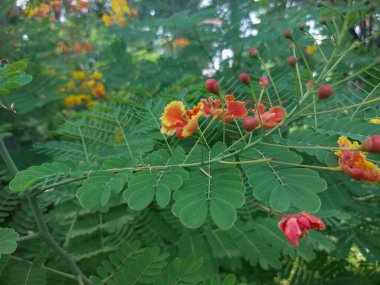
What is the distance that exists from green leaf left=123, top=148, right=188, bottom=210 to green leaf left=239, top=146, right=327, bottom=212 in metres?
0.18

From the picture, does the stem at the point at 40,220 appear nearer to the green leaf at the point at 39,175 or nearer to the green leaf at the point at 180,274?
the green leaf at the point at 39,175

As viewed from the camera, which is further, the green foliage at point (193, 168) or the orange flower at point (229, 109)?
the orange flower at point (229, 109)

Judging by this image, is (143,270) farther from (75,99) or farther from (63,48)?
(63,48)

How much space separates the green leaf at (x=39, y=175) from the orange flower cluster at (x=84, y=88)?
6.96 feet

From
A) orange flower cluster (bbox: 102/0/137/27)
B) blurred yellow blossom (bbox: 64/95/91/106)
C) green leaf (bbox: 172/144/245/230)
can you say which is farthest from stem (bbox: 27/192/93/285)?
orange flower cluster (bbox: 102/0/137/27)

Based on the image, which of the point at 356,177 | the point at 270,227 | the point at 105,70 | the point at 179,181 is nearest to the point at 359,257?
the point at 270,227

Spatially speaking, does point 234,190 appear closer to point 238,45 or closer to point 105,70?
point 238,45

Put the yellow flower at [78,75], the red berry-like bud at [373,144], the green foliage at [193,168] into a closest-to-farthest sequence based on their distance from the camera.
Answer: the red berry-like bud at [373,144] → the green foliage at [193,168] → the yellow flower at [78,75]

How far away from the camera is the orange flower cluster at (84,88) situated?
321cm

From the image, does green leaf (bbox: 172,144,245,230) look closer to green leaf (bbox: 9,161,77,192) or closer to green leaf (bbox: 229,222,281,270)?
green leaf (bbox: 9,161,77,192)

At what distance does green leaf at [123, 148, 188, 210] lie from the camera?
94cm

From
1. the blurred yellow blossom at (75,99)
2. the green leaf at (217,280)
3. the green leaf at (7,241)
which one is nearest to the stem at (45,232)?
the green leaf at (7,241)

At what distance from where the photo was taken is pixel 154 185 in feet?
3.19

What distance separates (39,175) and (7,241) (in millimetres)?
204
